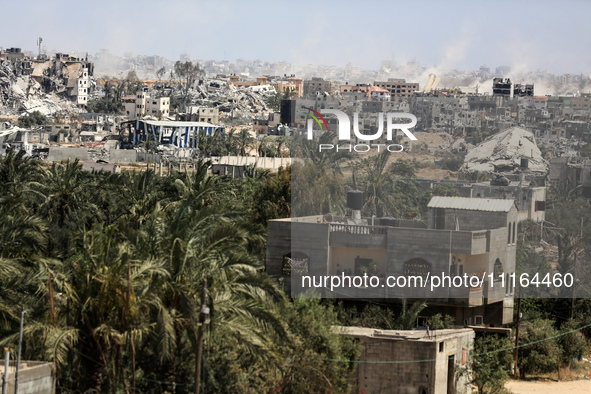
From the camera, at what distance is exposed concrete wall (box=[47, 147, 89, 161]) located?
85.1 meters

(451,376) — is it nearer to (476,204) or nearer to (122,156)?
(476,204)

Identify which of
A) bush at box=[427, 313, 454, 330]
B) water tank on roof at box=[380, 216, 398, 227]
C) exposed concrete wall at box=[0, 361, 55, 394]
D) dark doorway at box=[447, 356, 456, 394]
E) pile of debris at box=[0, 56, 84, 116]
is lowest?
dark doorway at box=[447, 356, 456, 394]

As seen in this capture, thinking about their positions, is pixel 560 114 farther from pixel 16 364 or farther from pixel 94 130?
pixel 94 130

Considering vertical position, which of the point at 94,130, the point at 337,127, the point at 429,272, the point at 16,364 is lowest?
the point at 16,364

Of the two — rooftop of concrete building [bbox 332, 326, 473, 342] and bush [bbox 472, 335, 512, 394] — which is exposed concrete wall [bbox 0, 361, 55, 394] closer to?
rooftop of concrete building [bbox 332, 326, 473, 342]

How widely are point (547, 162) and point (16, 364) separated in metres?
16.6

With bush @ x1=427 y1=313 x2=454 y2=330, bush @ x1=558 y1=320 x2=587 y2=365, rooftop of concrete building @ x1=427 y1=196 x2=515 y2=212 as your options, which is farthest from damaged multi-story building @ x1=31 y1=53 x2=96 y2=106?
bush @ x1=427 y1=313 x2=454 y2=330

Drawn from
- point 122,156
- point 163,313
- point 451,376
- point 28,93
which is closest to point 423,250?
point 451,376

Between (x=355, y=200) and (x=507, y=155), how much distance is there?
4282 mm

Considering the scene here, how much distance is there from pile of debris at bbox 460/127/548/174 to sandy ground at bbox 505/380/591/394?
5.67 m

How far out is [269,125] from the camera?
144m

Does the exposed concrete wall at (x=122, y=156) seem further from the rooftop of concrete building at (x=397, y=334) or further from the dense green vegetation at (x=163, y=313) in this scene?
the dense green vegetation at (x=163, y=313)

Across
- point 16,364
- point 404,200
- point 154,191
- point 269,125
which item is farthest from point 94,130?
point 16,364

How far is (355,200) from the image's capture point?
25.7m
